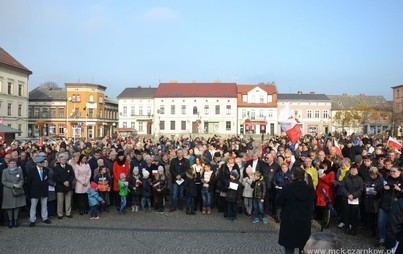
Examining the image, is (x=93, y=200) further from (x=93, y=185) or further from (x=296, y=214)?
(x=296, y=214)

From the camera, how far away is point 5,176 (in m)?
10.0

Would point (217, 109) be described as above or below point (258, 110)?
above

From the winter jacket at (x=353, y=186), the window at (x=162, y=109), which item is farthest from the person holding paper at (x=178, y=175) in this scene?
the window at (x=162, y=109)

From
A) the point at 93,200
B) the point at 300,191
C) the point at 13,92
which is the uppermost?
the point at 13,92

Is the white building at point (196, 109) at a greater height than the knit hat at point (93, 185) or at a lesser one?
greater

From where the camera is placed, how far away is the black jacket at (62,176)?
35.9 ft

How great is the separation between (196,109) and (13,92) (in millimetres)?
32327

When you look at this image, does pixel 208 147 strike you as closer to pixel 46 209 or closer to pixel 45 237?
pixel 46 209

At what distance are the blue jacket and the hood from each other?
684 cm

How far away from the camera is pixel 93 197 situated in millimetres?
11227

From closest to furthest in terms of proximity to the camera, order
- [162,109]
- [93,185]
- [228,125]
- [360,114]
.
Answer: [93,185] → [360,114] → [162,109] → [228,125]

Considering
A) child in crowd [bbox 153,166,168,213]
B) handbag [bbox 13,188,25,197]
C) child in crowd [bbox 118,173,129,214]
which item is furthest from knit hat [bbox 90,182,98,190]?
handbag [bbox 13,188,25,197]

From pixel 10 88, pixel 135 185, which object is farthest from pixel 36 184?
pixel 10 88

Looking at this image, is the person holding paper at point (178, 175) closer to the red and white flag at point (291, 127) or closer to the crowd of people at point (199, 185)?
the crowd of people at point (199, 185)
